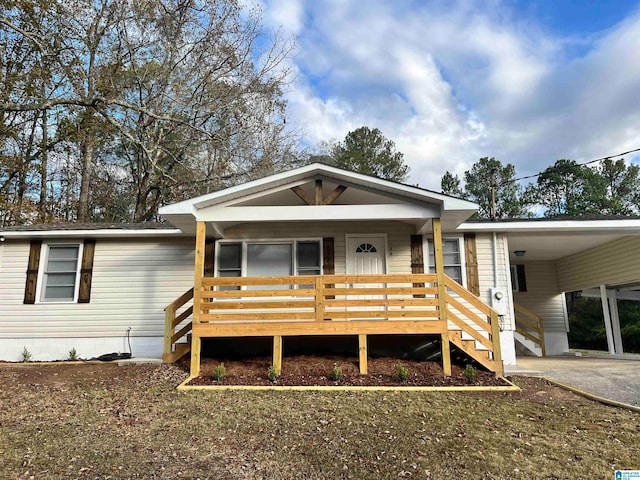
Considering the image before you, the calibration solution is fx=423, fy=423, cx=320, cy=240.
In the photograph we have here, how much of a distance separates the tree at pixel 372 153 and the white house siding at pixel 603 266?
15.4m

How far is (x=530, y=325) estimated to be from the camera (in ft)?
39.8

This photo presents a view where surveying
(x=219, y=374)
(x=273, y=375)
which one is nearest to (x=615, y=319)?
(x=273, y=375)

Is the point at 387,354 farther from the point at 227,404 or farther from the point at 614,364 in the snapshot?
the point at 614,364

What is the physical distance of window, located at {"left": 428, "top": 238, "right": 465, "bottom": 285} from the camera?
9336 millimetres

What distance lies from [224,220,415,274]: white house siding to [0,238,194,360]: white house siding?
151cm

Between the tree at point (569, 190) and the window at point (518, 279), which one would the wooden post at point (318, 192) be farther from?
the tree at point (569, 190)

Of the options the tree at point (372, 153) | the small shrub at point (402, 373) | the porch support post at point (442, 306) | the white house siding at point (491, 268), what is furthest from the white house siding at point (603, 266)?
the tree at point (372, 153)

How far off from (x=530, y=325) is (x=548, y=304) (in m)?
0.98

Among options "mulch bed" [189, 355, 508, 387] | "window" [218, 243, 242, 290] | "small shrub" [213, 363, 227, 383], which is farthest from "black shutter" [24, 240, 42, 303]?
"small shrub" [213, 363, 227, 383]

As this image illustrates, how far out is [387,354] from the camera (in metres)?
8.04

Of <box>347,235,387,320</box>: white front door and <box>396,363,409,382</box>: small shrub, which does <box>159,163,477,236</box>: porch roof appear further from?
<box>396,363,409,382</box>: small shrub

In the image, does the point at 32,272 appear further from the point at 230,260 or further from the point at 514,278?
the point at 514,278

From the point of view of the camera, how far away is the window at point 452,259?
9.34 meters

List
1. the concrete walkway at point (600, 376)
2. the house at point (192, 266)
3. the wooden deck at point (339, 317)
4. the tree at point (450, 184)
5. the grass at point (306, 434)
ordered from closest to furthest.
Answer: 1. the grass at point (306, 434)
2. the concrete walkway at point (600, 376)
3. the wooden deck at point (339, 317)
4. the house at point (192, 266)
5. the tree at point (450, 184)
